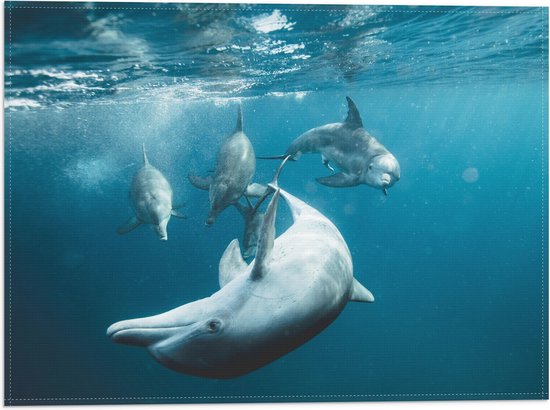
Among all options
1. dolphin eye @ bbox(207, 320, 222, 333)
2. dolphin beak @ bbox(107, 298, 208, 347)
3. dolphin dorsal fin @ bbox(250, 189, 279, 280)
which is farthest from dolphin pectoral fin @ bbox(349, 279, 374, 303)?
dolphin beak @ bbox(107, 298, 208, 347)

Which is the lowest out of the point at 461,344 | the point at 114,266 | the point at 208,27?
the point at 461,344

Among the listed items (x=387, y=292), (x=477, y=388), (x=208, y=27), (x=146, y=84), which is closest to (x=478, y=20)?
(x=208, y=27)

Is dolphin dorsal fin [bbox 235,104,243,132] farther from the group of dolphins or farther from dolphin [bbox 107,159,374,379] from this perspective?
dolphin [bbox 107,159,374,379]

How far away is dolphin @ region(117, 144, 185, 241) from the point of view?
28.3 feet

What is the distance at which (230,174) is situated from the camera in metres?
7.16

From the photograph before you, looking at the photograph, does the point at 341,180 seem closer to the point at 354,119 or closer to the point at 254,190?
the point at 354,119

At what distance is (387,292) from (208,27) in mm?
27792

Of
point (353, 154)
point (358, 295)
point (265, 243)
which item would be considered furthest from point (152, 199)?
point (265, 243)

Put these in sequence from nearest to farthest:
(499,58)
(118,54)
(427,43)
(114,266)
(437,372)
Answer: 1. (118,54)
2. (427,43)
3. (499,58)
4. (437,372)
5. (114,266)

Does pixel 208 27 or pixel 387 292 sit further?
pixel 387 292

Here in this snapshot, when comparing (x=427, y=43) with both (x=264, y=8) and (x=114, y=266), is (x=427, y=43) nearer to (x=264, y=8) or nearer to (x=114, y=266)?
(x=264, y=8)

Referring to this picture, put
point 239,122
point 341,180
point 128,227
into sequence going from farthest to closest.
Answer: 1. point 128,227
2. point 239,122
3. point 341,180

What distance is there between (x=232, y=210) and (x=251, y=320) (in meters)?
22.3

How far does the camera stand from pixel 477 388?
19.5 ft
